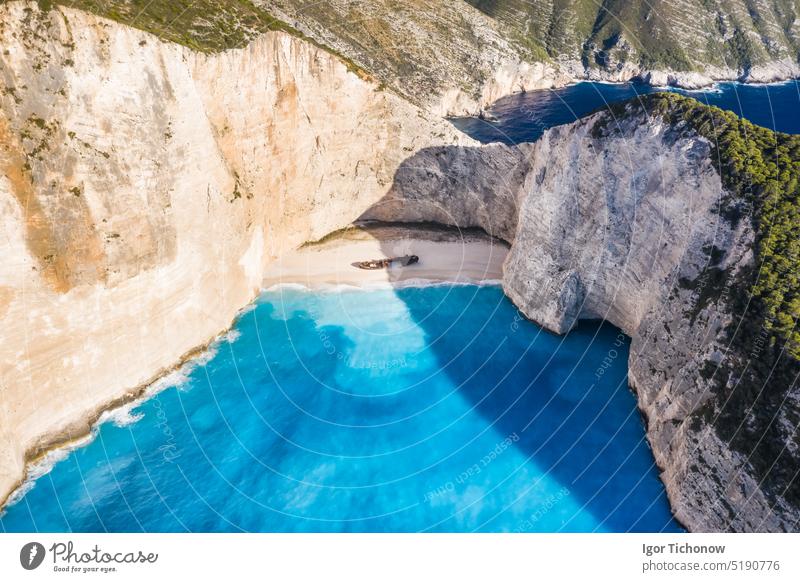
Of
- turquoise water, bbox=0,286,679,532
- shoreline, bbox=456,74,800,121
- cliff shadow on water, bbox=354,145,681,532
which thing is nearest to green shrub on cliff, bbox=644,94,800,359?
cliff shadow on water, bbox=354,145,681,532

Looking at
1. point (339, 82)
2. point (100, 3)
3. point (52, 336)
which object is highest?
point (100, 3)

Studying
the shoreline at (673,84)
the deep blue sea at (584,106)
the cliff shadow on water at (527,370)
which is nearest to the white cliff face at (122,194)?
the cliff shadow on water at (527,370)

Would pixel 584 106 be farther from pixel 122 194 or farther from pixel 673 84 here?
pixel 122 194

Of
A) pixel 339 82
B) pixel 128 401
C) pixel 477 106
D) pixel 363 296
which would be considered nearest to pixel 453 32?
pixel 477 106

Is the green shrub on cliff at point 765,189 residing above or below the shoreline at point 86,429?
above

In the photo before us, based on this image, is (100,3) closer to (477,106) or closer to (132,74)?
(132,74)

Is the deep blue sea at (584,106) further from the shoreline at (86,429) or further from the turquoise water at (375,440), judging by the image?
the shoreline at (86,429)
